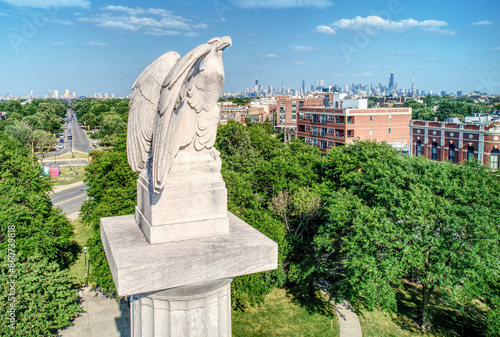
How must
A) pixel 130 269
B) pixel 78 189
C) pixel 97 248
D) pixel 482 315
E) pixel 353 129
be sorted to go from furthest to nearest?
1. pixel 353 129
2. pixel 78 189
3. pixel 482 315
4. pixel 97 248
5. pixel 130 269

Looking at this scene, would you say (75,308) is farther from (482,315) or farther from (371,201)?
(482,315)

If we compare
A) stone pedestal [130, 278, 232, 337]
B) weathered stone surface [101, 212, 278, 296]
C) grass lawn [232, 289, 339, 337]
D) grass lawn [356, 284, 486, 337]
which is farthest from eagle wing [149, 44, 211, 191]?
grass lawn [356, 284, 486, 337]

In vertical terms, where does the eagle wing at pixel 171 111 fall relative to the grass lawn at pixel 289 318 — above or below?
above

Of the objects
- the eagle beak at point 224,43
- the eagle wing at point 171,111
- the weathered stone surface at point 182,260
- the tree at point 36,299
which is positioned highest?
the eagle beak at point 224,43

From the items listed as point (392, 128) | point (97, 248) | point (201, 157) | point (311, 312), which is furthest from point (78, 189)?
point (201, 157)

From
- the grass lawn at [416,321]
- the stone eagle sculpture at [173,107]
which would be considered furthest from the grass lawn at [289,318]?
the stone eagle sculpture at [173,107]

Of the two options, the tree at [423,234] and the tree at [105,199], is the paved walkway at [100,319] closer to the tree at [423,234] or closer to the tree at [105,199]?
the tree at [105,199]

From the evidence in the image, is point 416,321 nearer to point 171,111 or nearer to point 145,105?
point 145,105
